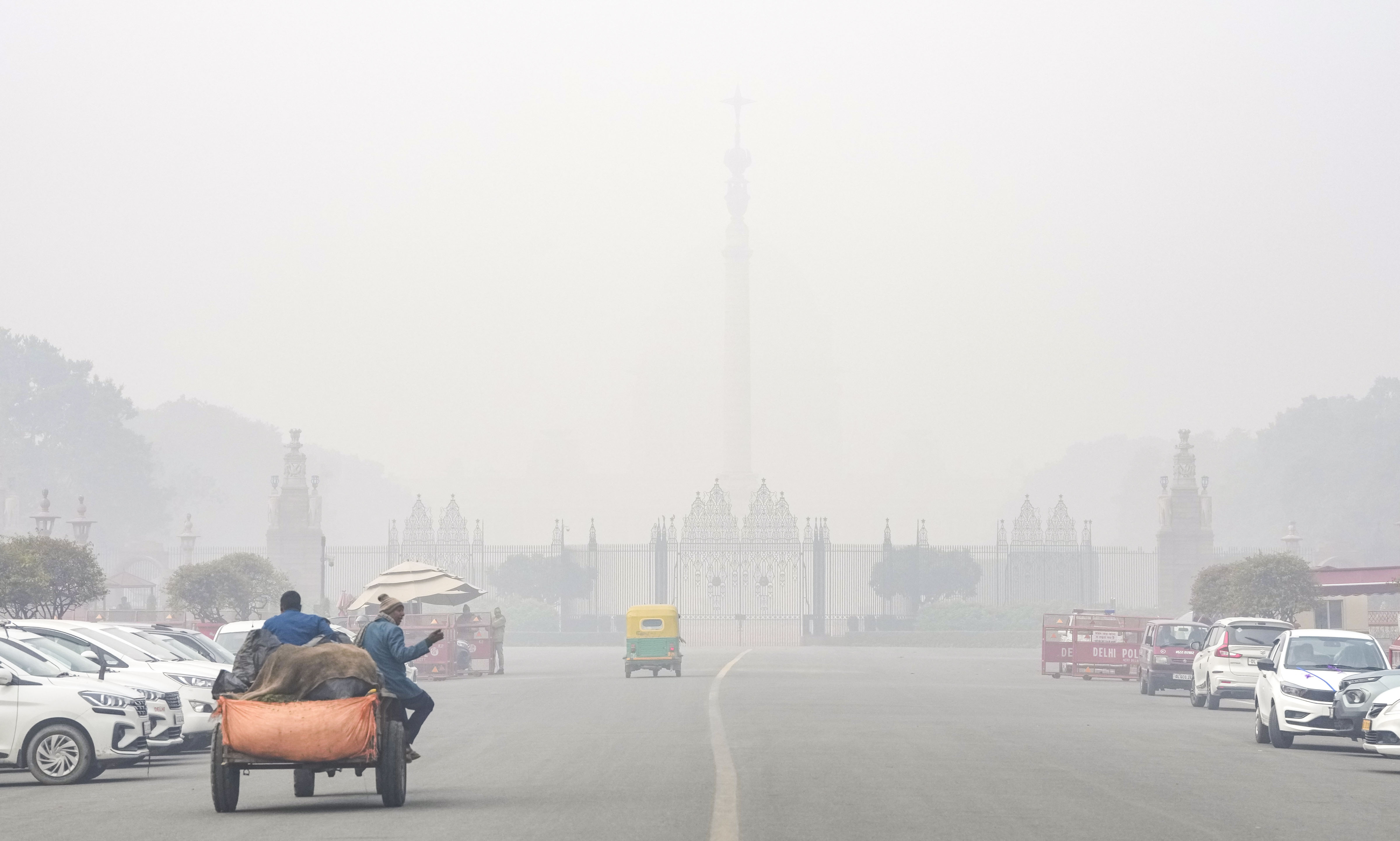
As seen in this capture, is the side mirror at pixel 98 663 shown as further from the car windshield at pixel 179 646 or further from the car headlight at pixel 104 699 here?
the car windshield at pixel 179 646

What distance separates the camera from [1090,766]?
18.3 metres

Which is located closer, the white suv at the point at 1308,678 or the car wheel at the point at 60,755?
the car wheel at the point at 60,755

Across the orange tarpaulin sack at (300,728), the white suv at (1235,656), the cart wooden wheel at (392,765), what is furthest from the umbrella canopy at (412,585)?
the orange tarpaulin sack at (300,728)

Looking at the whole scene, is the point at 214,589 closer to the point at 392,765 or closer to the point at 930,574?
the point at 392,765

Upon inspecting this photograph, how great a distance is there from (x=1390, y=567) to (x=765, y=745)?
32.1 meters

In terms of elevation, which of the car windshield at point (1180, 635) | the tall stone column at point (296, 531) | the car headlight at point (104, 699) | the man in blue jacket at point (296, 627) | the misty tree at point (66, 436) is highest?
the misty tree at point (66, 436)

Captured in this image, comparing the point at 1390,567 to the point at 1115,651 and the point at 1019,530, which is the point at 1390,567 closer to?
the point at 1115,651

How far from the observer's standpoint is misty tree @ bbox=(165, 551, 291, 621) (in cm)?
4925

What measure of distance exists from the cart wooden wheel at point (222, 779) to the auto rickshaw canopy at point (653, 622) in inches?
1062

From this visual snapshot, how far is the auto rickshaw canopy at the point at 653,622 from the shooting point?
41031 mm

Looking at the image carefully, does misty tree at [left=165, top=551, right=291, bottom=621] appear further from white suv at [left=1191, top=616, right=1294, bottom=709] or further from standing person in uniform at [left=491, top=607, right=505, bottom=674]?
white suv at [left=1191, top=616, right=1294, bottom=709]

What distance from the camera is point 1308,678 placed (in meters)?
22.6

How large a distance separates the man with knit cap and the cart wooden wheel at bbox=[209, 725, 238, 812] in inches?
Answer: 51.3

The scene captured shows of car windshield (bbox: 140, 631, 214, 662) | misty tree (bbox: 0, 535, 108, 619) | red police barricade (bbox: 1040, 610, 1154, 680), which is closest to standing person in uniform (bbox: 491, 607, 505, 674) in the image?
misty tree (bbox: 0, 535, 108, 619)
